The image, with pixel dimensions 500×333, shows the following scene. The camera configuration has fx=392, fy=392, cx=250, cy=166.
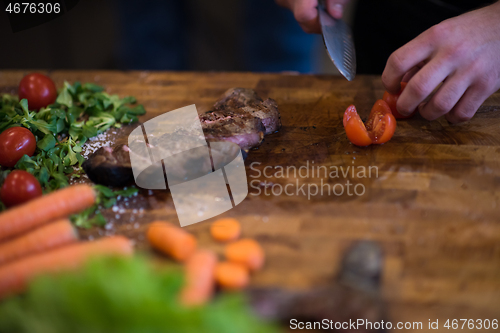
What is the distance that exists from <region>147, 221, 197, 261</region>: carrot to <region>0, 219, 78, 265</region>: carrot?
37cm

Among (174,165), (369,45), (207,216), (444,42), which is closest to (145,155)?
(174,165)

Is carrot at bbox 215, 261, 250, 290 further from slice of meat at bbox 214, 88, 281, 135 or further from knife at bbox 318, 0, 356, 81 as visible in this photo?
knife at bbox 318, 0, 356, 81

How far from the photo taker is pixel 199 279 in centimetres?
157

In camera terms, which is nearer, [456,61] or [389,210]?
[389,210]

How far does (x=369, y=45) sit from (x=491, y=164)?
70.8 inches

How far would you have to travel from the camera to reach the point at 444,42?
2.40m

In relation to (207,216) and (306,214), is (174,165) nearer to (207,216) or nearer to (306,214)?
(207,216)

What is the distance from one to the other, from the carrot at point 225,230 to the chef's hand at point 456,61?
1434mm

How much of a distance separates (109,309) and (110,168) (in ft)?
4.23

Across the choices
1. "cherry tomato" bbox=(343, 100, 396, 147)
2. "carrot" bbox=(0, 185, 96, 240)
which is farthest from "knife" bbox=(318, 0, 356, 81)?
"carrot" bbox=(0, 185, 96, 240)

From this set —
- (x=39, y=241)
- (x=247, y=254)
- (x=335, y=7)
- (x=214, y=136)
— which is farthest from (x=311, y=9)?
(x=39, y=241)

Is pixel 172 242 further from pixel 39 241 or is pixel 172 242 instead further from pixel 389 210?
pixel 389 210

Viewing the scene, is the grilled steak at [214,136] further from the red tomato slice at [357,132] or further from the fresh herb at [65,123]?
the red tomato slice at [357,132]

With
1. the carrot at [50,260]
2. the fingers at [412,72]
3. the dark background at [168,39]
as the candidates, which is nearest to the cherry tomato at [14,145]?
the carrot at [50,260]
